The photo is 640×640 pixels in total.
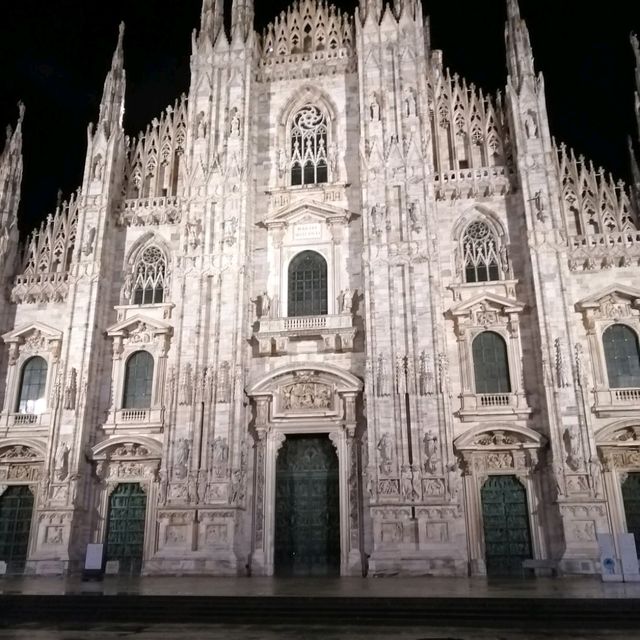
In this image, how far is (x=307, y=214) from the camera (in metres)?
22.7

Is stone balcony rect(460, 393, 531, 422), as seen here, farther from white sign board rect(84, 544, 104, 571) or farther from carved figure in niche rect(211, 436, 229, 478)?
white sign board rect(84, 544, 104, 571)

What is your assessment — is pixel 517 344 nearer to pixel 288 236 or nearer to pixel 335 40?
pixel 288 236

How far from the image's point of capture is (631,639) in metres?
8.55

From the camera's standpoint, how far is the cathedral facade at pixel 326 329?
1895 cm

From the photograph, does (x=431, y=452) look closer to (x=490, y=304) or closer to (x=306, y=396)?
(x=306, y=396)

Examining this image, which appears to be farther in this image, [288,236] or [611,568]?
[288,236]

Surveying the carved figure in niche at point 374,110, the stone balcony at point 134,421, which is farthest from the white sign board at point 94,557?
the carved figure in niche at point 374,110

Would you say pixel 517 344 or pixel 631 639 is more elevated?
pixel 517 344

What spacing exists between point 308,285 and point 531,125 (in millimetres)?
8760

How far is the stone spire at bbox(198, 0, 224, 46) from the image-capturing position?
24766 millimetres

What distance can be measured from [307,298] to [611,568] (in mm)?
11892

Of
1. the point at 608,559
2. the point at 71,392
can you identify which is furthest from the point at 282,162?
the point at 608,559

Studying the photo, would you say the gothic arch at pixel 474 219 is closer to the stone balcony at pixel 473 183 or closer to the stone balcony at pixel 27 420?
the stone balcony at pixel 473 183

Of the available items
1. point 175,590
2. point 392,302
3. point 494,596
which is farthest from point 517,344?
point 175,590
